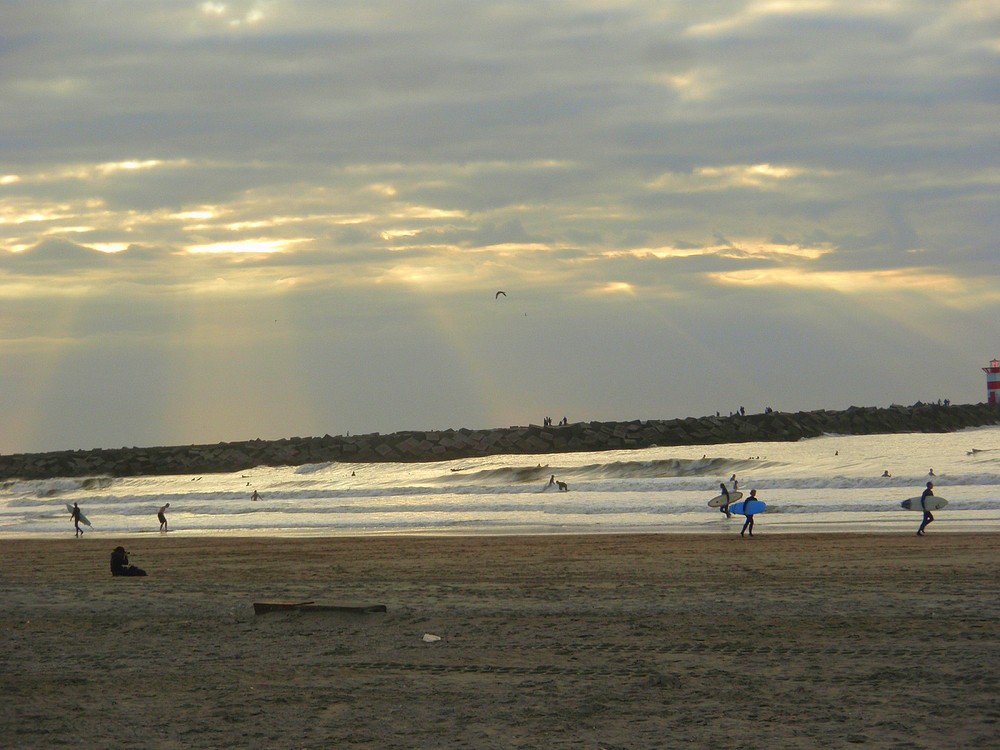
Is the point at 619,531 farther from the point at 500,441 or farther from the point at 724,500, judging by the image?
the point at 500,441

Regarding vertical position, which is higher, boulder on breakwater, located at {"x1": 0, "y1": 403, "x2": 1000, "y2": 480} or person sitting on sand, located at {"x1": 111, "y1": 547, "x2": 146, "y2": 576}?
boulder on breakwater, located at {"x1": 0, "y1": 403, "x2": 1000, "y2": 480}

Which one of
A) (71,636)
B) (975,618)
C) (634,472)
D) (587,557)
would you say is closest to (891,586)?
(975,618)

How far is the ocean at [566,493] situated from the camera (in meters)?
28.1

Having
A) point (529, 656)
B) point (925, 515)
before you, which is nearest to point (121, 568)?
point (529, 656)

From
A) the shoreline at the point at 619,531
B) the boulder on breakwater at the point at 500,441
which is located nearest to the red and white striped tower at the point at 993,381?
the boulder on breakwater at the point at 500,441

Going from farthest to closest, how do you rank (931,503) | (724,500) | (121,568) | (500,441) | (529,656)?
(500,441)
(724,500)
(931,503)
(121,568)
(529,656)

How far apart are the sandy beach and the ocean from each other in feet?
31.8

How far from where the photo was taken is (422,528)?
94.2ft

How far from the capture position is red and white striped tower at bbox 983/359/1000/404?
7894 centimetres

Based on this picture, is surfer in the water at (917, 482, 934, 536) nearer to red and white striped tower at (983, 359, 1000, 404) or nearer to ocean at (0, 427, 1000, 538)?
ocean at (0, 427, 1000, 538)

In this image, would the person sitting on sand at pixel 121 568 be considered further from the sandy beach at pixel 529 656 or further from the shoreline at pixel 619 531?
the shoreline at pixel 619 531

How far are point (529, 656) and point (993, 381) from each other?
78.2m

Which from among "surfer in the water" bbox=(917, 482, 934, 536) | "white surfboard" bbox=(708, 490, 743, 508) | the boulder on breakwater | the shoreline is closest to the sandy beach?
"surfer in the water" bbox=(917, 482, 934, 536)

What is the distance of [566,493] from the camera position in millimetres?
40156
